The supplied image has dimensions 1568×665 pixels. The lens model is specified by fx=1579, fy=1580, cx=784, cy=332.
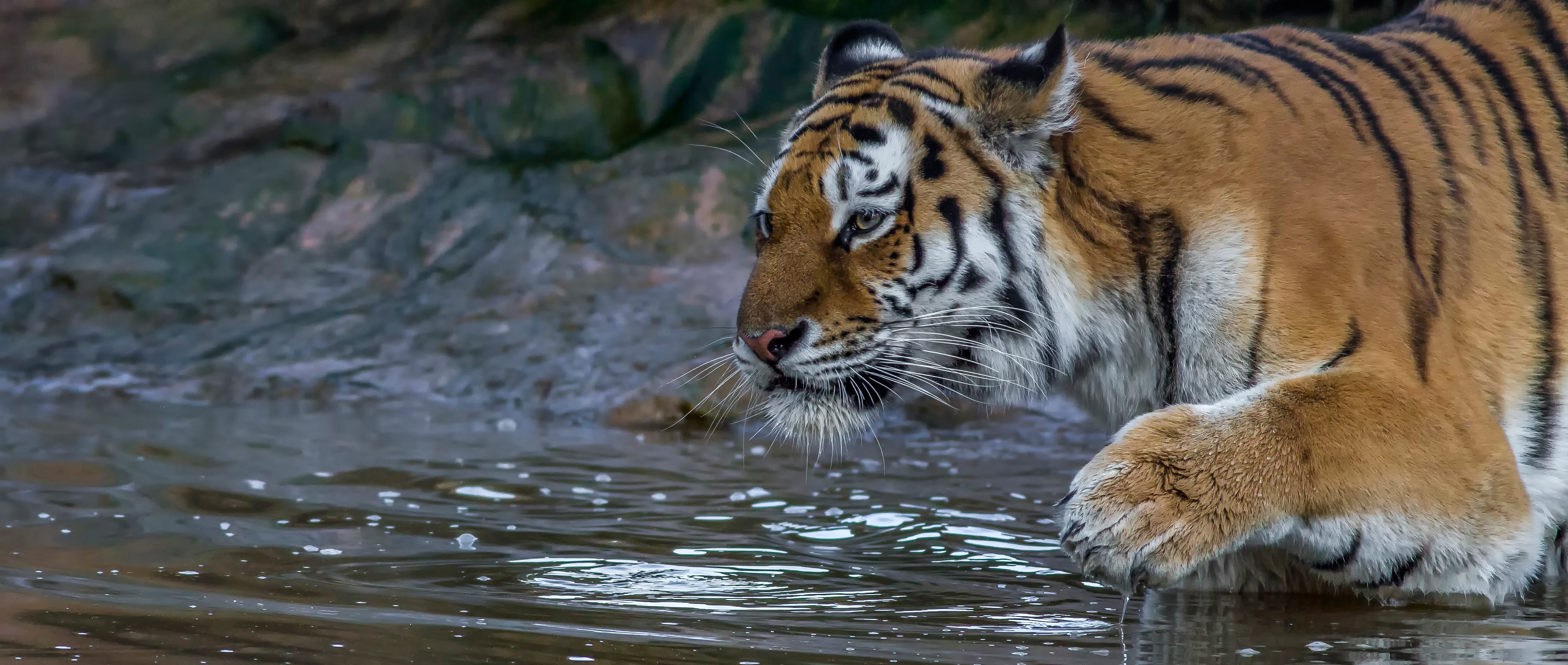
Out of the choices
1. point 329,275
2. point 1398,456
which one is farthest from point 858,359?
point 329,275

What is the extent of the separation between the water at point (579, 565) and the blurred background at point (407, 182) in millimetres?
882

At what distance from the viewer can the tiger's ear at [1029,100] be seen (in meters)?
2.66

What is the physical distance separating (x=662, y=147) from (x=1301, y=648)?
165 inches

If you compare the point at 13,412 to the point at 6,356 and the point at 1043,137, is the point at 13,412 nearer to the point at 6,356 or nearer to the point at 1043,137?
the point at 6,356

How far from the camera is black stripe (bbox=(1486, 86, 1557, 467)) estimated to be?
9.02 ft

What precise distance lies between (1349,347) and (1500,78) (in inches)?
35.4

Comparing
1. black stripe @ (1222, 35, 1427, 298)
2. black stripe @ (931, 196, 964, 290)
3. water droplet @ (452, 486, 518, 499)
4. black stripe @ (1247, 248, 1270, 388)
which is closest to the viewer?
black stripe @ (1247, 248, 1270, 388)

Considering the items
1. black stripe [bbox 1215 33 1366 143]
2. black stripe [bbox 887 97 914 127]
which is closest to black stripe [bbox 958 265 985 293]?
black stripe [bbox 887 97 914 127]

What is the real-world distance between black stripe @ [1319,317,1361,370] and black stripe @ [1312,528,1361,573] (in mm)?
261

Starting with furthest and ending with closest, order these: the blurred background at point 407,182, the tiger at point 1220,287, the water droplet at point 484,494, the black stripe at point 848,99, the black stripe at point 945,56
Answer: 1. the blurred background at point 407,182
2. the water droplet at point 484,494
3. the black stripe at point 945,56
4. the black stripe at point 848,99
5. the tiger at point 1220,287

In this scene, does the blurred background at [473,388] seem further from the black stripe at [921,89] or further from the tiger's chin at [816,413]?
the black stripe at [921,89]

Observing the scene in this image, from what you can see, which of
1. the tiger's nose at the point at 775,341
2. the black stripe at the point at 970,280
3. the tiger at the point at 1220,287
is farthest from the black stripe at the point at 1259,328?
the tiger's nose at the point at 775,341

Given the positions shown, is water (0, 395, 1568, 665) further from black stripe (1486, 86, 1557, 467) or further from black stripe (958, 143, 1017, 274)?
black stripe (958, 143, 1017, 274)

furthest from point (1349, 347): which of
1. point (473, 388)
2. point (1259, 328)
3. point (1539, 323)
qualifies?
point (473, 388)
